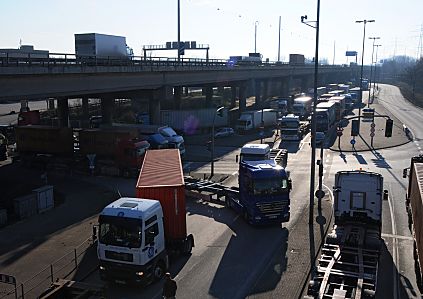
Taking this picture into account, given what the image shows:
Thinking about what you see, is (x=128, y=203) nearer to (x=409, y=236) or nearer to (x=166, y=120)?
(x=409, y=236)

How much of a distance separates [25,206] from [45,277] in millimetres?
8788

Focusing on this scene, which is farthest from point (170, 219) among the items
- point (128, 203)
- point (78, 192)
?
point (78, 192)

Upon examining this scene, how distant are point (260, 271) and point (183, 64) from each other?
1520 inches

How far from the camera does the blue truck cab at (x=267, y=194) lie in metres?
21.8

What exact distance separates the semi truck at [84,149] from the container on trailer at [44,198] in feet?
28.6

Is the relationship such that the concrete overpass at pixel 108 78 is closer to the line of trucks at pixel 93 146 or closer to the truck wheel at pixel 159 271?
the line of trucks at pixel 93 146

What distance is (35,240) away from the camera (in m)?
21.5

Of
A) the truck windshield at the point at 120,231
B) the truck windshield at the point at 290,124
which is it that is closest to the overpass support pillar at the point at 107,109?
the truck windshield at the point at 290,124

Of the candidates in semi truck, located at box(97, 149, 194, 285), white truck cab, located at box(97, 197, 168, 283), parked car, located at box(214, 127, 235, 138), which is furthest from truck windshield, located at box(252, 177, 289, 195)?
parked car, located at box(214, 127, 235, 138)

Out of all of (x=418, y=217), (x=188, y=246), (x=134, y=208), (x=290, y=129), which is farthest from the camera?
(x=290, y=129)

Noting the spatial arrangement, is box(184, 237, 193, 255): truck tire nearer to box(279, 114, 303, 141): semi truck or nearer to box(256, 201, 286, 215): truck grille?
box(256, 201, 286, 215): truck grille

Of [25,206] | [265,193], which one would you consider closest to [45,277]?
[25,206]

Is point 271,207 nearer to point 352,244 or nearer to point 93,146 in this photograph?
point 352,244

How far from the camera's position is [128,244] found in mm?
15109
